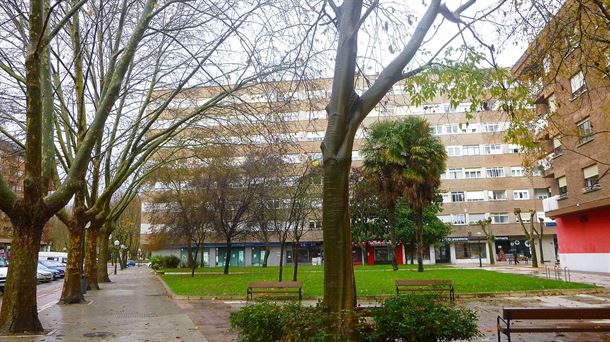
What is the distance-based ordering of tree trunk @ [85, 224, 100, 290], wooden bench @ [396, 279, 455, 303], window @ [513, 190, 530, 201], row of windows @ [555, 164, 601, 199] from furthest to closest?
window @ [513, 190, 530, 201] → row of windows @ [555, 164, 601, 199] → tree trunk @ [85, 224, 100, 290] → wooden bench @ [396, 279, 455, 303]

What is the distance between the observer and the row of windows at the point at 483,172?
58594mm

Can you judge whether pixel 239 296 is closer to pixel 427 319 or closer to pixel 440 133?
pixel 427 319

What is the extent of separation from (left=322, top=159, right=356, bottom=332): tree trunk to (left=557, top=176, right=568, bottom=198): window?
31.1 meters

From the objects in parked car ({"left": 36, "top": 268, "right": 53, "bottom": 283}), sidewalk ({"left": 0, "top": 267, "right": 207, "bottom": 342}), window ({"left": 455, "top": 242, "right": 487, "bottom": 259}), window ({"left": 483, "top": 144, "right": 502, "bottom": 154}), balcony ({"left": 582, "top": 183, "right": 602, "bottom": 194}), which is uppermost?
window ({"left": 483, "top": 144, "right": 502, "bottom": 154})

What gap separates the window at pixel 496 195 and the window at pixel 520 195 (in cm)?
122

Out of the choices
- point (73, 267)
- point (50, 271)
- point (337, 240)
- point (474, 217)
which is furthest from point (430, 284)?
point (474, 217)

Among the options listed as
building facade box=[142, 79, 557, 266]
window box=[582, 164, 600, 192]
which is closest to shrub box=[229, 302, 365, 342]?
window box=[582, 164, 600, 192]

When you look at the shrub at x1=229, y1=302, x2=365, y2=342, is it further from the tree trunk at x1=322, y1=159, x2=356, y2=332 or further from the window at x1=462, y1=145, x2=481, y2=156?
the window at x1=462, y1=145, x2=481, y2=156

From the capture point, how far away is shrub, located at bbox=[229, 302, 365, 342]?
21.5ft

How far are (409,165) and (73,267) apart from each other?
67.9 feet

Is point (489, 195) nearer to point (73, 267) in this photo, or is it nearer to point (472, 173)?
point (472, 173)

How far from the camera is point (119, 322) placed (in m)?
12.9

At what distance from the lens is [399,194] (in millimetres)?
32562

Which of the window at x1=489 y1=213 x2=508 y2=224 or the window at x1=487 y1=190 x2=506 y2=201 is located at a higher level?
the window at x1=487 y1=190 x2=506 y2=201
